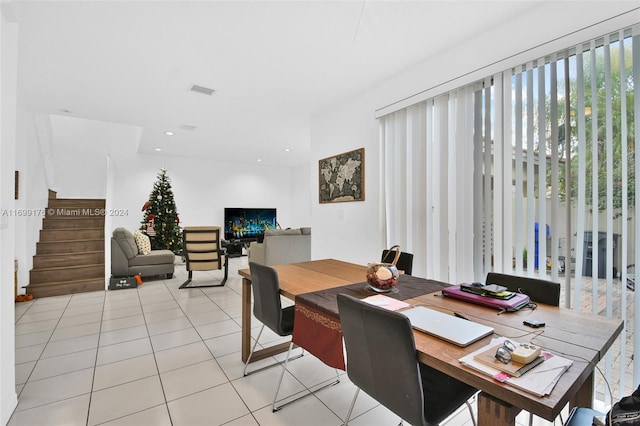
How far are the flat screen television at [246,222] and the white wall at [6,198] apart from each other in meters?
6.11

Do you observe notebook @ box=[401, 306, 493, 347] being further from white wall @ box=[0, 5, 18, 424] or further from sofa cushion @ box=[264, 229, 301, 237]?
sofa cushion @ box=[264, 229, 301, 237]

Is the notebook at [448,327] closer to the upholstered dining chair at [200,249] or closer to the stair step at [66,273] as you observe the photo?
the upholstered dining chair at [200,249]

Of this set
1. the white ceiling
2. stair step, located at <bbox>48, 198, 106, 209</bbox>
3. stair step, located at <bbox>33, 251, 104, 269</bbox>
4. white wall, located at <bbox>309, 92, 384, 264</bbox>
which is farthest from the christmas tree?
white wall, located at <bbox>309, 92, 384, 264</bbox>

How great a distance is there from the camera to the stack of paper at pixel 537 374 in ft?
2.59

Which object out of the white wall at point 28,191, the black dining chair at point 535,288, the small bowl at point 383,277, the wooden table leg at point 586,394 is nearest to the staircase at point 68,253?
the white wall at point 28,191

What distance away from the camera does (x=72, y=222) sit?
5250 millimetres

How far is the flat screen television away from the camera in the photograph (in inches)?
317

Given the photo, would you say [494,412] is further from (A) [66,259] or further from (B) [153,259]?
(A) [66,259]

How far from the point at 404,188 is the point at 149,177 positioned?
663 cm

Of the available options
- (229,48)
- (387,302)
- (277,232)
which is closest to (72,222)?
(277,232)

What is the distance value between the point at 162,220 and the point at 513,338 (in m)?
7.11

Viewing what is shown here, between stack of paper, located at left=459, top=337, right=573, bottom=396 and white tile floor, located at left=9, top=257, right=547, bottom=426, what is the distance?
3.73 feet

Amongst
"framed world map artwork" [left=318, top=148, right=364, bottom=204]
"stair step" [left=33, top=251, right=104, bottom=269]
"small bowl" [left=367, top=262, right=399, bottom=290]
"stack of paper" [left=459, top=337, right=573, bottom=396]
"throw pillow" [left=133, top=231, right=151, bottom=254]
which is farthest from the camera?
"throw pillow" [left=133, top=231, right=151, bottom=254]

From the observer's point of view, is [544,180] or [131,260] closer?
[544,180]
